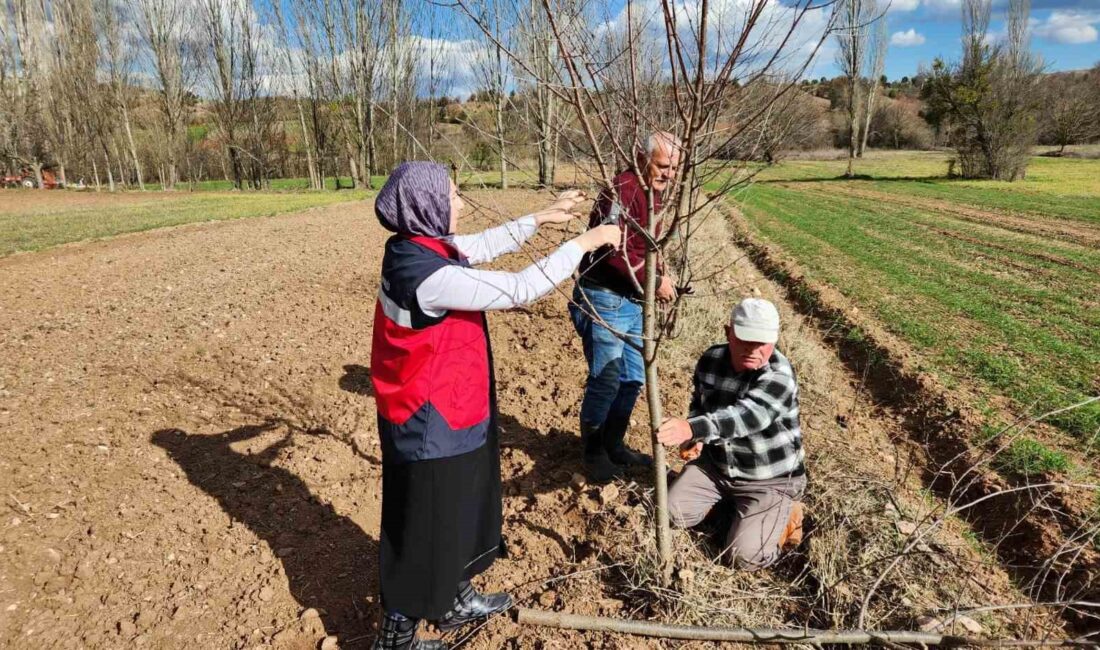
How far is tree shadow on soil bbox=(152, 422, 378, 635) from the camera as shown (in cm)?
263

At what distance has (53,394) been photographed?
4.28 m

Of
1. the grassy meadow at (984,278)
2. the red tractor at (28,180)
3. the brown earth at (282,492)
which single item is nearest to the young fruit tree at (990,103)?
the grassy meadow at (984,278)

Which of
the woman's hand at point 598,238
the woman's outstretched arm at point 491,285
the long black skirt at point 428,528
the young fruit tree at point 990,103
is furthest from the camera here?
the young fruit tree at point 990,103

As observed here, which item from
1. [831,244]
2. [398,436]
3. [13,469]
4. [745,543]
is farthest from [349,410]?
[831,244]

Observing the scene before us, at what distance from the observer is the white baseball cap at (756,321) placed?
2436mm

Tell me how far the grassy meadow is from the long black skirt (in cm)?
144

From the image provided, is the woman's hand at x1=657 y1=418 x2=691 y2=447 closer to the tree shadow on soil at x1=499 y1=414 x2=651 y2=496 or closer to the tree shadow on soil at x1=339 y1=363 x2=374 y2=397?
the tree shadow on soil at x1=499 y1=414 x2=651 y2=496

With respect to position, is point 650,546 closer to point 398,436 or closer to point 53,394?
point 398,436

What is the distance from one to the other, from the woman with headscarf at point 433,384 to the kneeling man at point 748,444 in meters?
0.88

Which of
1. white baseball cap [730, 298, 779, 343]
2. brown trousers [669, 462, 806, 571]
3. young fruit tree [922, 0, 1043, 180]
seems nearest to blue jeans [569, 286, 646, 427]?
brown trousers [669, 462, 806, 571]

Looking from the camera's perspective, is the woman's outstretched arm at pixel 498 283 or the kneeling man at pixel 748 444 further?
the kneeling man at pixel 748 444

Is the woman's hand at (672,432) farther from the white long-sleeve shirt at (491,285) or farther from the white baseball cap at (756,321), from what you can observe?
the white long-sleeve shirt at (491,285)

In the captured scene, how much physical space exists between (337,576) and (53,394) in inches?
119

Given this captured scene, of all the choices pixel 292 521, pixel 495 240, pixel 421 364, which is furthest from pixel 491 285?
pixel 292 521
